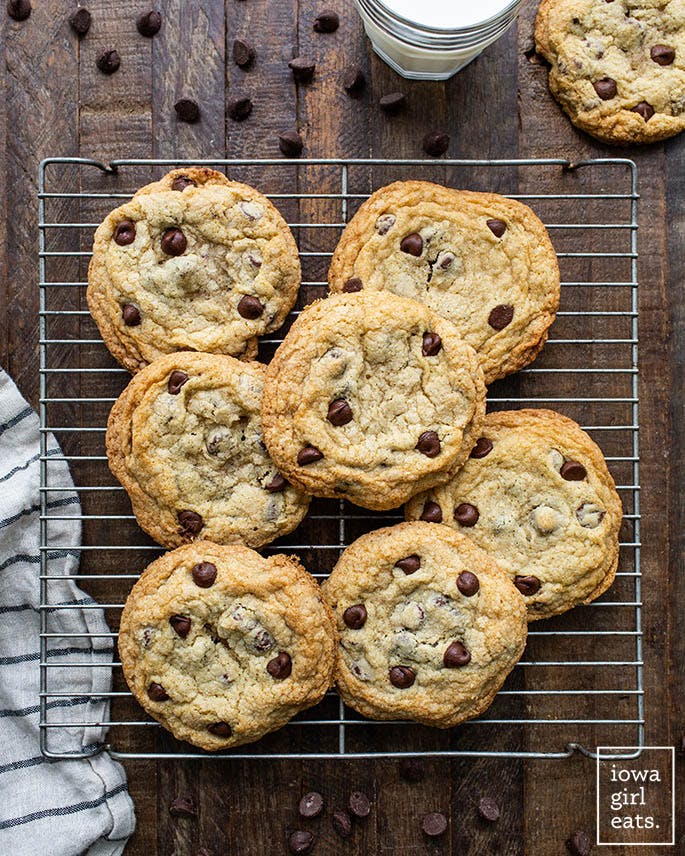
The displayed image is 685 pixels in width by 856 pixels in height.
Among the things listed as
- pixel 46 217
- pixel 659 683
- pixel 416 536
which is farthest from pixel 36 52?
pixel 659 683

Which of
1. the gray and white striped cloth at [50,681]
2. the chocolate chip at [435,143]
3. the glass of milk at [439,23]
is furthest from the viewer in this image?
the chocolate chip at [435,143]

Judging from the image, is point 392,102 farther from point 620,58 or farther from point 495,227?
point 620,58

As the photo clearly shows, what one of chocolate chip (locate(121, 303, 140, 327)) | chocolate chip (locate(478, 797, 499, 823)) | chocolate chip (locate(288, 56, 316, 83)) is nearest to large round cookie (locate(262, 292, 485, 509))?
chocolate chip (locate(121, 303, 140, 327))

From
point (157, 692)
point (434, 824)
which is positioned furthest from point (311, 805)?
point (157, 692)

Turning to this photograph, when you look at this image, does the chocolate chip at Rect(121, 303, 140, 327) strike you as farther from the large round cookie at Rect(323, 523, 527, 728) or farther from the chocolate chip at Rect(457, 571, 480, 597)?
the chocolate chip at Rect(457, 571, 480, 597)

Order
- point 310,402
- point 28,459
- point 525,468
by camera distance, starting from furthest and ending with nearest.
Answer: point 28,459
point 525,468
point 310,402

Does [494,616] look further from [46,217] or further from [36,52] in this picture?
[36,52]

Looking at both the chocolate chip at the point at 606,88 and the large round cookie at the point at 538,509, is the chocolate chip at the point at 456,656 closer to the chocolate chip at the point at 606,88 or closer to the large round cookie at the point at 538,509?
the large round cookie at the point at 538,509

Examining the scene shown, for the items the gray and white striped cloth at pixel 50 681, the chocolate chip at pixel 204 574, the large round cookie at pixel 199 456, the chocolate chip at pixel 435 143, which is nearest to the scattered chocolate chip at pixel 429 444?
the large round cookie at pixel 199 456
